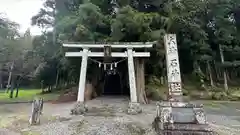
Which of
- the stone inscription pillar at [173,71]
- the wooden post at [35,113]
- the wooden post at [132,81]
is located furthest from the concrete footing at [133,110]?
the wooden post at [35,113]

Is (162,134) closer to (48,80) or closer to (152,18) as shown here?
(152,18)

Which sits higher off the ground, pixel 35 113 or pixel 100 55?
pixel 100 55

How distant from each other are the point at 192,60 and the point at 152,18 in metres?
9.04

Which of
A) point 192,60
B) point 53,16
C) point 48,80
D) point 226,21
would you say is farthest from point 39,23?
point 226,21

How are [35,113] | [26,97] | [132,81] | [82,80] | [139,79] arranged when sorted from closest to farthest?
[35,113] → [82,80] → [132,81] → [139,79] → [26,97]

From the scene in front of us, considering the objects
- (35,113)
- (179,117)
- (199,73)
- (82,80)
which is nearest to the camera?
(179,117)

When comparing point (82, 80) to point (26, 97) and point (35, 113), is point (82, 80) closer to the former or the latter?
point (35, 113)

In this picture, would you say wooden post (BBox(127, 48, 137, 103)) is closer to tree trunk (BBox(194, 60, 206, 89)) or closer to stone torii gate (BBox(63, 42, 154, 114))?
stone torii gate (BBox(63, 42, 154, 114))

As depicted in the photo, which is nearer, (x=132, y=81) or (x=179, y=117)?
(x=179, y=117)

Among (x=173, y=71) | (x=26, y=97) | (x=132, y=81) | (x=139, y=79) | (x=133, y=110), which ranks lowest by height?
(x=133, y=110)

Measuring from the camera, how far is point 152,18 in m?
12.5

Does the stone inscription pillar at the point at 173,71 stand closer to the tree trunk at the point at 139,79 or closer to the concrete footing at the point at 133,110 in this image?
the concrete footing at the point at 133,110

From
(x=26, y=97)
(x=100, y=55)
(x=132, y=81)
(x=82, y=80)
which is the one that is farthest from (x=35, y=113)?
(x=26, y=97)

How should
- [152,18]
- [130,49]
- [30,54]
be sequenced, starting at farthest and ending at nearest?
[30,54]
[152,18]
[130,49]
